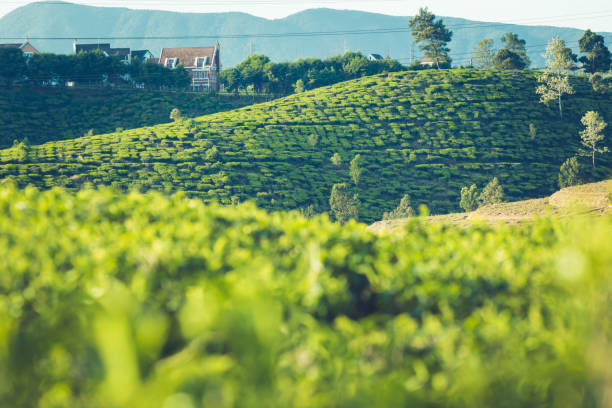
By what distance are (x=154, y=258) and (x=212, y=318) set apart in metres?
1.19

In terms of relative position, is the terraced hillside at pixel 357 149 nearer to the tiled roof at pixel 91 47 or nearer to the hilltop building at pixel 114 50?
the hilltop building at pixel 114 50

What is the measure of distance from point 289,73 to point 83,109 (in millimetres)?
20738

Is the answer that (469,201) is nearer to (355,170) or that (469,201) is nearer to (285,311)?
(355,170)

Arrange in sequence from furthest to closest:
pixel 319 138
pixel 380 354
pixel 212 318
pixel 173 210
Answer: pixel 319 138 → pixel 173 210 → pixel 380 354 → pixel 212 318

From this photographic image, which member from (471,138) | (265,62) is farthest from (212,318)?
(265,62)

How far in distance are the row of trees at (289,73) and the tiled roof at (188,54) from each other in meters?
11.2

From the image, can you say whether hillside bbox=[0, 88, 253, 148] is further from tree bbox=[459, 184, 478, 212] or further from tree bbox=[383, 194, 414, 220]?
tree bbox=[459, 184, 478, 212]

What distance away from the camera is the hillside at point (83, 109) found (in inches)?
1543

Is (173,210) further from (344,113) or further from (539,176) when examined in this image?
(344,113)

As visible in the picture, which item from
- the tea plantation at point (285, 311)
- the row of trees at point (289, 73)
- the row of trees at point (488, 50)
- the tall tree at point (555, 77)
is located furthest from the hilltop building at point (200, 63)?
the tea plantation at point (285, 311)

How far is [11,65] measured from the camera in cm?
4356

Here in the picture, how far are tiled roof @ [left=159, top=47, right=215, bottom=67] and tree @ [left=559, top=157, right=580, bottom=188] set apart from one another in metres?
44.8

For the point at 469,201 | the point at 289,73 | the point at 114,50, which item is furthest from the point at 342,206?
the point at 114,50

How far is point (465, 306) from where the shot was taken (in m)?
2.60
